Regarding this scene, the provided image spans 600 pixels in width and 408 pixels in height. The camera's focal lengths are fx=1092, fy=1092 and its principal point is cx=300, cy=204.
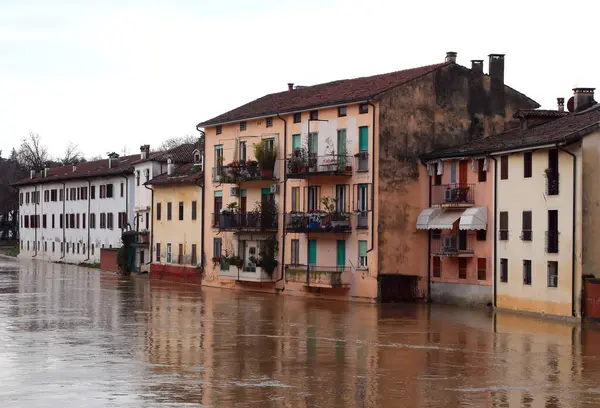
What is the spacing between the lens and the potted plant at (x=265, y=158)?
63250 millimetres

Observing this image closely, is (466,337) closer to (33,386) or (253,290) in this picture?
(33,386)

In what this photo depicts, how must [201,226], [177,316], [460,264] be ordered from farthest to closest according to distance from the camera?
1. [201,226]
2. [460,264]
3. [177,316]

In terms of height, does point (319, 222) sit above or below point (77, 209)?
below

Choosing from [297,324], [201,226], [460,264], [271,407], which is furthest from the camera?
[201,226]

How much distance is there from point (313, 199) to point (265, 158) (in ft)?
14.3

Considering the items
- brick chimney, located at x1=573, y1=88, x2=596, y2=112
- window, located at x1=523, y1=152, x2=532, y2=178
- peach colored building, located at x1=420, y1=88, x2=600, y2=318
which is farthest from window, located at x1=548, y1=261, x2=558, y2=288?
brick chimney, located at x1=573, y1=88, x2=596, y2=112

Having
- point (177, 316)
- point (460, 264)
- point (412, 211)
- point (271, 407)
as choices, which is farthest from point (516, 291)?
point (271, 407)

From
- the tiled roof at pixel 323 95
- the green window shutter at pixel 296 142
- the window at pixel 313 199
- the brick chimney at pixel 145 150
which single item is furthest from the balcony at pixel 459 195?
the brick chimney at pixel 145 150

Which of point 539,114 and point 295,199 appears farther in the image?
point 295,199

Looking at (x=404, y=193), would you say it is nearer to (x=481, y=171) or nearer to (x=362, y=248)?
(x=362, y=248)

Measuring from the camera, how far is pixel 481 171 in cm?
5341

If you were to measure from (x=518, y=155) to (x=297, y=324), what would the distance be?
13.4m

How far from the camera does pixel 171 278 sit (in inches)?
2990

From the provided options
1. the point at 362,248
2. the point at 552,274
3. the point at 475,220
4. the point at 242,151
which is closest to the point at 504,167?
the point at 475,220
